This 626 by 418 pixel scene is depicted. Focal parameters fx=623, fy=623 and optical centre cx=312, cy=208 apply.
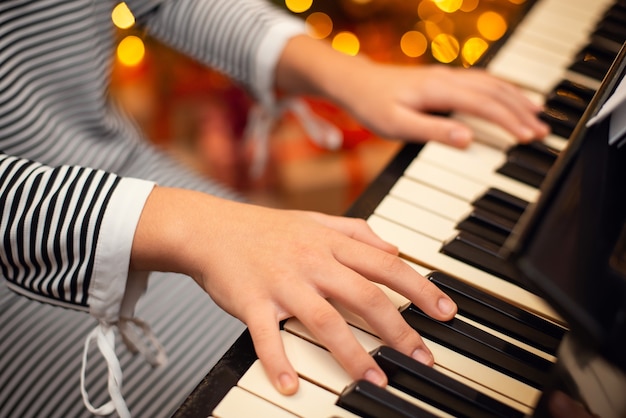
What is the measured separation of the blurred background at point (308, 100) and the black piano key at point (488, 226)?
43.0 inches

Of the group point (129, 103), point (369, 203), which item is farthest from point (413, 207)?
point (129, 103)

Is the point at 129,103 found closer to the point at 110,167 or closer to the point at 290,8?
the point at 290,8

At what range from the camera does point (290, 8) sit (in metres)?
1.67

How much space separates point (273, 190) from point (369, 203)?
3.87 feet

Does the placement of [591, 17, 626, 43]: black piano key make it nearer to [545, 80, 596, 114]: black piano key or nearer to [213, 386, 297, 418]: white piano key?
[545, 80, 596, 114]: black piano key

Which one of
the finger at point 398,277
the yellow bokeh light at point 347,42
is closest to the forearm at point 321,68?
the finger at point 398,277

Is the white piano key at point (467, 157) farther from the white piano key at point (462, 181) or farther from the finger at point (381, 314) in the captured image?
the finger at point (381, 314)

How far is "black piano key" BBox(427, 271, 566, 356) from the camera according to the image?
0.59 metres

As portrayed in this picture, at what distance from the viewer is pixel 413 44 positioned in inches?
72.9

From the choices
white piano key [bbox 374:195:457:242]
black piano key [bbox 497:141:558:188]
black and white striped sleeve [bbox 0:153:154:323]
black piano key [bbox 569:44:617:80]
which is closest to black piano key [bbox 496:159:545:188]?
black piano key [bbox 497:141:558:188]

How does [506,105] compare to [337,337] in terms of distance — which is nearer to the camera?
[337,337]

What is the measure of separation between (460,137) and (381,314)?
1.08 ft

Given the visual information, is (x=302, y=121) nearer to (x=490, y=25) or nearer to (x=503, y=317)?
(x=503, y=317)


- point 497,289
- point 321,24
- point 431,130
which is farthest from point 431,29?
point 497,289
